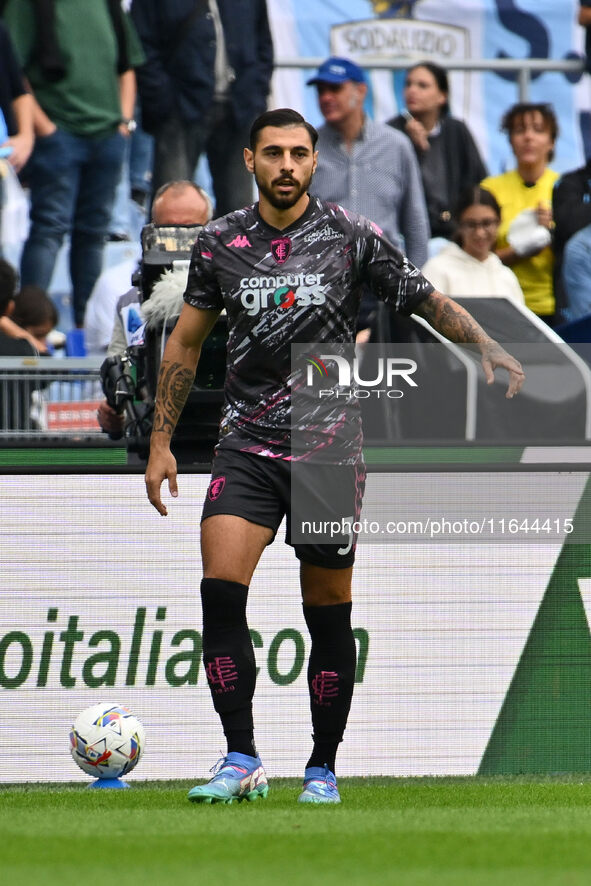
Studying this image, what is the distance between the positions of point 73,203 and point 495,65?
10.9ft

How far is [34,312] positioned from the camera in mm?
10320

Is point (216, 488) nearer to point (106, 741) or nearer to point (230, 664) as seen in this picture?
point (230, 664)

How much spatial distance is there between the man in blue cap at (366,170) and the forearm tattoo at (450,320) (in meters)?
4.92

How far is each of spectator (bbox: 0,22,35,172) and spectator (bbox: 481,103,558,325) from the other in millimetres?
3054

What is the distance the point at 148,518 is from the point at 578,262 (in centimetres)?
496

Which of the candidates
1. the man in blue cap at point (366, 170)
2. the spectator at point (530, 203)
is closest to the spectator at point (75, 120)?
the man in blue cap at point (366, 170)

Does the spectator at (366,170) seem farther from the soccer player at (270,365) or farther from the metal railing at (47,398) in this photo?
the soccer player at (270,365)

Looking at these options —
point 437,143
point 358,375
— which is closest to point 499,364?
point 358,375

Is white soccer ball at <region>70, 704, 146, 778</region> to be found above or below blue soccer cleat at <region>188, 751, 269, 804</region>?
below

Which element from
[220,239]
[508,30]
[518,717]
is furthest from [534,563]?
[508,30]

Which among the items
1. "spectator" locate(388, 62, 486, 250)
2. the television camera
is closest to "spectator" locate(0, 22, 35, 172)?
"spectator" locate(388, 62, 486, 250)

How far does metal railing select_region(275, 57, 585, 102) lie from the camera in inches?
461

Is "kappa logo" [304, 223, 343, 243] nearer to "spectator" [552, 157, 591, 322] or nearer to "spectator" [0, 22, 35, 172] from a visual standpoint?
"spectator" [0, 22, 35, 172]

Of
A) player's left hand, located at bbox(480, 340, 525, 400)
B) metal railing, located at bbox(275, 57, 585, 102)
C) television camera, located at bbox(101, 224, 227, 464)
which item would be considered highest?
metal railing, located at bbox(275, 57, 585, 102)
